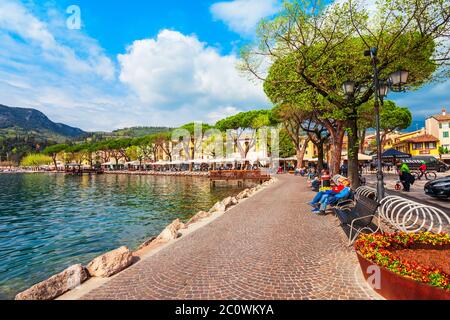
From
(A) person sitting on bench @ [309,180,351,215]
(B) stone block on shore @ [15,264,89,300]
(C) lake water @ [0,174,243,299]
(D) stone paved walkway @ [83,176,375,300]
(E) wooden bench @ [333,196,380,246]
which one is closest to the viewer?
(D) stone paved walkway @ [83,176,375,300]

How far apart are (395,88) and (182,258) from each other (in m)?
8.79

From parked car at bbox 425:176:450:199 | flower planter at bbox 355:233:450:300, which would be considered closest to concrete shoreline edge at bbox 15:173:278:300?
A: flower planter at bbox 355:233:450:300

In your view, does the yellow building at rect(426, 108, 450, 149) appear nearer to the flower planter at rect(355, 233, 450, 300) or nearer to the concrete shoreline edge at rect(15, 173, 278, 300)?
the flower planter at rect(355, 233, 450, 300)

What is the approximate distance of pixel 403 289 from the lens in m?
3.03

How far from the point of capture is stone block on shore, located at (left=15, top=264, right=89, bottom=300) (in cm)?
387

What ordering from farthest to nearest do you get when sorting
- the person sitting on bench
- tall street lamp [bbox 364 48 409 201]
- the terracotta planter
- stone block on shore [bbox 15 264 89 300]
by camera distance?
the person sitting on bench → tall street lamp [bbox 364 48 409 201] → stone block on shore [bbox 15 264 89 300] → the terracotta planter

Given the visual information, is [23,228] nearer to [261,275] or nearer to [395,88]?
[261,275]

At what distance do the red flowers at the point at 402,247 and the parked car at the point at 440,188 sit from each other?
28.0 ft

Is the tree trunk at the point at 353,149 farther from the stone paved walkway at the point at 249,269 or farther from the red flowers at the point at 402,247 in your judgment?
the red flowers at the point at 402,247

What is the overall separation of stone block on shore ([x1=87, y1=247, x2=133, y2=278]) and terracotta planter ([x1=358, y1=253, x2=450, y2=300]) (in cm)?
416

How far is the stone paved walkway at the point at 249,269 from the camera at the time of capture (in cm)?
363

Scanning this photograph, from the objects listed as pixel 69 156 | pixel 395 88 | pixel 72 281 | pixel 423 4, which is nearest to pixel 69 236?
pixel 72 281

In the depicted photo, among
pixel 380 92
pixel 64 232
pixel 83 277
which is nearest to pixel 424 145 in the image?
pixel 380 92

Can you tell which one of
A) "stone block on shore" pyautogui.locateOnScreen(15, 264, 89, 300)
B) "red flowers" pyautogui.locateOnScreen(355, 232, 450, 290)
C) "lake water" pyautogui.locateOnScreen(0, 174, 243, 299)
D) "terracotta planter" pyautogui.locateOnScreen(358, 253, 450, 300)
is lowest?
"lake water" pyautogui.locateOnScreen(0, 174, 243, 299)
